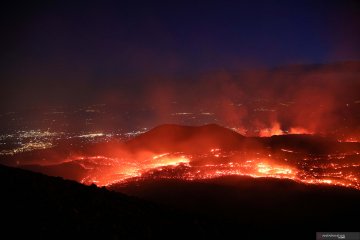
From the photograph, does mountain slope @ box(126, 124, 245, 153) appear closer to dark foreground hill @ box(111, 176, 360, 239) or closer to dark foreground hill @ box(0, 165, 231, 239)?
dark foreground hill @ box(111, 176, 360, 239)

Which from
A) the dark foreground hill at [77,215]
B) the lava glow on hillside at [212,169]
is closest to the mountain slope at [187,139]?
the lava glow on hillside at [212,169]

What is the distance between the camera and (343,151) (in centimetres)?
4338

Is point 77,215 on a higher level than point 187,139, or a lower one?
lower

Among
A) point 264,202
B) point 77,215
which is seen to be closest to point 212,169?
point 264,202

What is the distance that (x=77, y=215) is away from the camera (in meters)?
10.7

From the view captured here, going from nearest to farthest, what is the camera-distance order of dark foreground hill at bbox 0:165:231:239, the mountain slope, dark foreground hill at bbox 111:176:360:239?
dark foreground hill at bbox 0:165:231:239
dark foreground hill at bbox 111:176:360:239
the mountain slope

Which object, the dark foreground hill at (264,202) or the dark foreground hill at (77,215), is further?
the dark foreground hill at (264,202)

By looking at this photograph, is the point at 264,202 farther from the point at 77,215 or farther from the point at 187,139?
the point at 187,139

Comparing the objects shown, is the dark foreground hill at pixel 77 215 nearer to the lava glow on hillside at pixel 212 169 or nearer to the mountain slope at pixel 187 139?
the lava glow on hillside at pixel 212 169

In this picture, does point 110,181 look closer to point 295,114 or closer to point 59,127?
point 59,127

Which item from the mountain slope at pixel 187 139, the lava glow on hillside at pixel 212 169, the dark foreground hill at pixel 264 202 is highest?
the mountain slope at pixel 187 139

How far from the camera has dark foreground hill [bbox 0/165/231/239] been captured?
371 inches

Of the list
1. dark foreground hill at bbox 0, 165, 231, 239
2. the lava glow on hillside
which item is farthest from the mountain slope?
Answer: dark foreground hill at bbox 0, 165, 231, 239

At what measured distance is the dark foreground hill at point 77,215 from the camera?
30.9 feet
